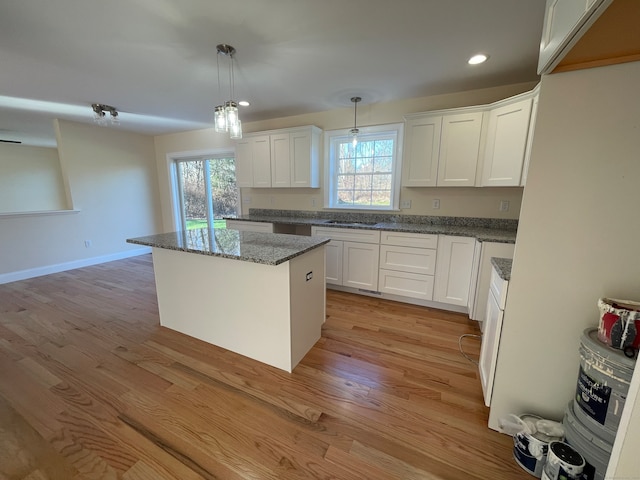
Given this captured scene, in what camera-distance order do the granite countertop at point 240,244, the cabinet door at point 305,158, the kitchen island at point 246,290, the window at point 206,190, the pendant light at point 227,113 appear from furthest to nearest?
the window at point 206,190, the cabinet door at point 305,158, the pendant light at point 227,113, the kitchen island at point 246,290, the granite countertop at point 240,244

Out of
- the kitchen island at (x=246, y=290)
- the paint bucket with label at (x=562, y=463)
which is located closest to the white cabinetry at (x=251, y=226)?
the kitchen island at (x=246, y=290)

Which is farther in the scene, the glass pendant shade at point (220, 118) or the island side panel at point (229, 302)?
the glass pendant shade at point (220, 118)

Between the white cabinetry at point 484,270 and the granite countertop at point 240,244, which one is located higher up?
the granite countertop at point 240,244

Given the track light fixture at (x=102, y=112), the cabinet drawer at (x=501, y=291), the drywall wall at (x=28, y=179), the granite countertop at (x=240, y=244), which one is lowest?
the cabinet drawer at (x=501, y=291)

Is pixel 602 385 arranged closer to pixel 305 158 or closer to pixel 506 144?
pixel 506 144

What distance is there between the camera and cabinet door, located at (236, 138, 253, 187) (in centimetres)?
393

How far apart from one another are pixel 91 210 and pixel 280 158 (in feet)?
12.0

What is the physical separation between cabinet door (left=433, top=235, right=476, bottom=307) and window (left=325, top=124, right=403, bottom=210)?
0.93 meters

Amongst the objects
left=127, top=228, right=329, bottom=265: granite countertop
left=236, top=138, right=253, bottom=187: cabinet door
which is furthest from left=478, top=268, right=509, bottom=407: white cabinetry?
left=236, top=138, right=253, bottom=187: cabinet door

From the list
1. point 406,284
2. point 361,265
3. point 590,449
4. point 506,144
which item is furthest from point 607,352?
point 361,265

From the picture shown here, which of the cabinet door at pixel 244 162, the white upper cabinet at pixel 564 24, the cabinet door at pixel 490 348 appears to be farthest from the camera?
the cabinet door at pixel 244 162

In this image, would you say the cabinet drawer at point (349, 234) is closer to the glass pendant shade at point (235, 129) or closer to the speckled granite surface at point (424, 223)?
the speckled granite surface at point (424, 223)

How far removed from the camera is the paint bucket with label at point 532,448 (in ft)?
3.78

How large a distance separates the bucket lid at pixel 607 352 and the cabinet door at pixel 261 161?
144 inches
